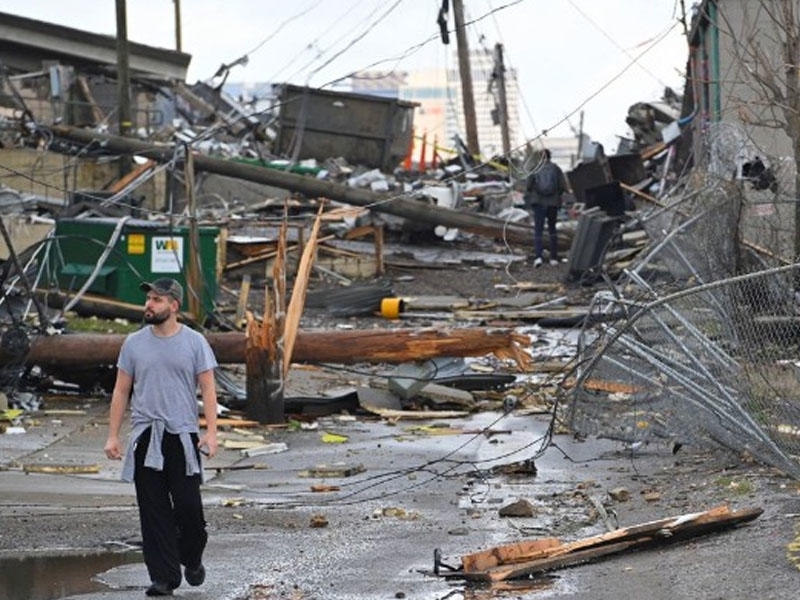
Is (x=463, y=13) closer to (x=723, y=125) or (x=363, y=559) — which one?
(x=723, y=125)

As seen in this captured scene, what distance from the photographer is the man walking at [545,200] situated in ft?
99.0

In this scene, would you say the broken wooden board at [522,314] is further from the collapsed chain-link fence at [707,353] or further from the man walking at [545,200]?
the collapsed chain-link fence at [707,353]

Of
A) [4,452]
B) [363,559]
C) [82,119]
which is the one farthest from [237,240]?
[363,559]

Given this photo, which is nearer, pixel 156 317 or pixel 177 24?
pixel 156 317

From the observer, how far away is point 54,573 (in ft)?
30.7

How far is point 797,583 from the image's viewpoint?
7676mm

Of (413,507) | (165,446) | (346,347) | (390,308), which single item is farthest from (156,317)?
(390,308)

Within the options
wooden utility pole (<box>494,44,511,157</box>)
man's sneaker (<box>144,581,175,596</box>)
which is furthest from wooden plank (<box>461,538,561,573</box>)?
wooden utility pole (<box>494,44,511,157</box>)

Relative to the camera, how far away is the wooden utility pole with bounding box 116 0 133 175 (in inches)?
1237

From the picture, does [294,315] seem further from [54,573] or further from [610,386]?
[54,573]

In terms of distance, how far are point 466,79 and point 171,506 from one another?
3945 centimetres

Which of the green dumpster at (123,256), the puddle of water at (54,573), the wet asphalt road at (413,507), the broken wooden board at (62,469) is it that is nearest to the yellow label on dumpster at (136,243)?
the green dumpster at (123,256)

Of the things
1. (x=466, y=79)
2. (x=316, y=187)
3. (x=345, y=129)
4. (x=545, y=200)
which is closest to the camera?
(x=545, y=200)

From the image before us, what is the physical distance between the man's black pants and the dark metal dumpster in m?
33.5
